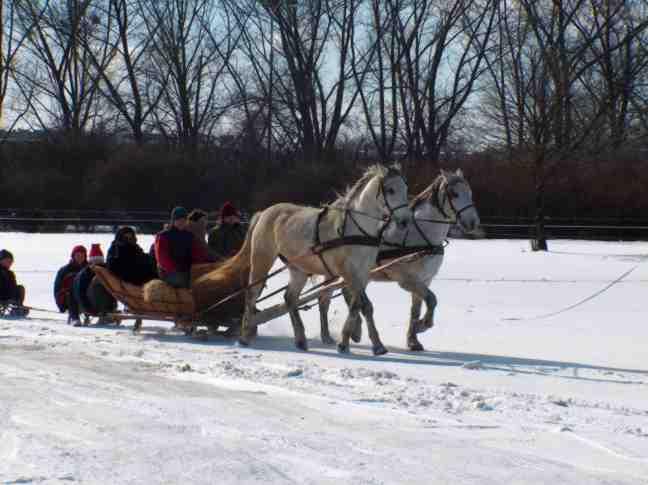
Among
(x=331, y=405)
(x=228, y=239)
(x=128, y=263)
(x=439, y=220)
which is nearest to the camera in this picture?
(x=331, y=405)

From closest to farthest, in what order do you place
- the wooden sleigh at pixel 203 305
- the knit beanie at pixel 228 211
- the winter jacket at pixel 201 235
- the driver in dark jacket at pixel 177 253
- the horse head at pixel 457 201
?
the horse head at pixel 457 201 < the wooden sleigh at pixel 203 305 < the driver in dark jacket at pixel 177 253 < the winter jacket at pixel 201 235 < the knit beanie at pixel 228 211

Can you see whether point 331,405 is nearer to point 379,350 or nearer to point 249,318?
point 379,350

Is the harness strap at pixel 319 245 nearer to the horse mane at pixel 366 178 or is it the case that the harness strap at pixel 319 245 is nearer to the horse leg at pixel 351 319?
the horse mane at pixel 366 178

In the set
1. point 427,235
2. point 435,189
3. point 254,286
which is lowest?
point 254,286

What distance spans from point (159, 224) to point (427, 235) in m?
29.8

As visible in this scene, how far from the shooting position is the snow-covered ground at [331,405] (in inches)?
245

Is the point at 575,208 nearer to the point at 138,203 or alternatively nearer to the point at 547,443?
the point at 138,203

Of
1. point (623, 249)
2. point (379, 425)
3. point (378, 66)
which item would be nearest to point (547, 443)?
point (379, 425)

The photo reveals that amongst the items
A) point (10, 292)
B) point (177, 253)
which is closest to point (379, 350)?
point (177, 253)

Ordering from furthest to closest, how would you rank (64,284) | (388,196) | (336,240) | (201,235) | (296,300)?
(64,284), (201,235), (296,300), (336,240), (388,196)

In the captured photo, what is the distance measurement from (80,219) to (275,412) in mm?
36157

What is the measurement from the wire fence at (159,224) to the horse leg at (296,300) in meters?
23.0

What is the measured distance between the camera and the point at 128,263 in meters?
14.9

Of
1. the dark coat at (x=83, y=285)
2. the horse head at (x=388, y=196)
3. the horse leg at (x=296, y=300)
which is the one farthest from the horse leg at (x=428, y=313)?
the dark coat at (x=83, y=285)
